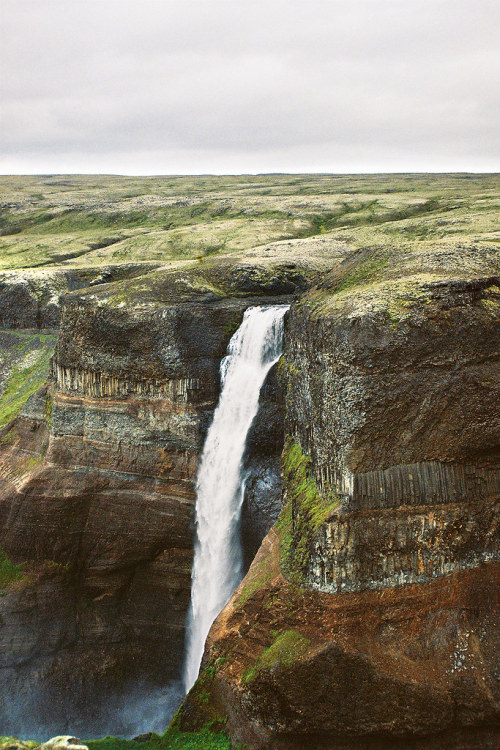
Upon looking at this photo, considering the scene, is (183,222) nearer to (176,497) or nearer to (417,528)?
(176,497)

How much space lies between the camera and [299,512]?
64.3 feet

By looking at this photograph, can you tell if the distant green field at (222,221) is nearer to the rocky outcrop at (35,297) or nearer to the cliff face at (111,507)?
the rocky outcrop at (35,297)

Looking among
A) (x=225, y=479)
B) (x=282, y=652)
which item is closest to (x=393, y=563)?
(x=282, y=652)

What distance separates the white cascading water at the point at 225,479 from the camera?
2600cm

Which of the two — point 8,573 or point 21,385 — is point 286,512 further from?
point 21,385

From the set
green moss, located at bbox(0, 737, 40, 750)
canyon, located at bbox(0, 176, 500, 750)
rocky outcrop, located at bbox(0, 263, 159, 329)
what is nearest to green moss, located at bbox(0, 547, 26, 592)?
canyon, located at bbox(0, 176, 500, 750)

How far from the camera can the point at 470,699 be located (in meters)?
16.8

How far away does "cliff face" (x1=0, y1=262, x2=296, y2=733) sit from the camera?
27.6m

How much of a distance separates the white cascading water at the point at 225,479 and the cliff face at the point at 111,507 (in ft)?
2.33

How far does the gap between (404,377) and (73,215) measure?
6288 centimetres

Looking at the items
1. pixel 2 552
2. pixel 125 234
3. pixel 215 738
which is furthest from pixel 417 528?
pixel 125 234

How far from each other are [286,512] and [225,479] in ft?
19.0

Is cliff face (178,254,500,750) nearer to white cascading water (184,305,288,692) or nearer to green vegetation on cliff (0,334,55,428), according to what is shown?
white cascading water (184,305,288,692)

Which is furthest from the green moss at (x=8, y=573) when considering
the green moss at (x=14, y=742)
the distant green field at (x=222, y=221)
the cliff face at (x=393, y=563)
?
the distant green field at (x=222, y=221)
